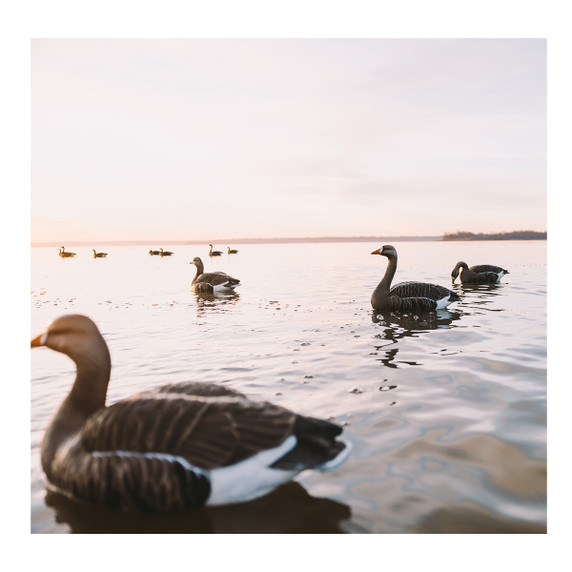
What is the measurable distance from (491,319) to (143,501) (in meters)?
11.3

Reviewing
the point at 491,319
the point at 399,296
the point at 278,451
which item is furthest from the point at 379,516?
the point at 399,296

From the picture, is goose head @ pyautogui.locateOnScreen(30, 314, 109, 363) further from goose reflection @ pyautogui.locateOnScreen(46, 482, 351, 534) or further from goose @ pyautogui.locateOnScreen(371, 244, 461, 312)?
goose @ pyautogui.locateOnScreen(371, 244, 461, 312)

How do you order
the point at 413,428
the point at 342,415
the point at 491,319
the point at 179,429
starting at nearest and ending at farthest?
the point at 179,429
the point at 413,428
the point at 342,415
the point at 491,319

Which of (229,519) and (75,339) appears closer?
(229,519)

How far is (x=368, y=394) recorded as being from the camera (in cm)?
698

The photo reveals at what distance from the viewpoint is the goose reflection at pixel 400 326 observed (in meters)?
9.30

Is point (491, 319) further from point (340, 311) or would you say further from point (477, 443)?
point (477, 443)

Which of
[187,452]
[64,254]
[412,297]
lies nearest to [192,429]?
[187,452]

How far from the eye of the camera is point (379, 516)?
399 centimetres

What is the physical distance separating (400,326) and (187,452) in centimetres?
947

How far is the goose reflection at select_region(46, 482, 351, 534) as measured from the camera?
3.91 meters

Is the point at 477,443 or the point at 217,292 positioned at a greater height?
the point at 217,292

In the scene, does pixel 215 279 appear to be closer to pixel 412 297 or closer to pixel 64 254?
pixel 412 297

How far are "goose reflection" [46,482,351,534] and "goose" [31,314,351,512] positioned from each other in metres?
0.11
